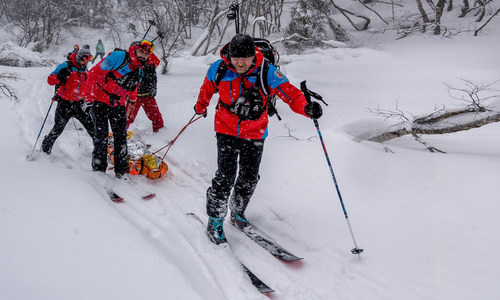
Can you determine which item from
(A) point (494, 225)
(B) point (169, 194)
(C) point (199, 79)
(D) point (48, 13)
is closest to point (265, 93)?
(B) point (169, 194)

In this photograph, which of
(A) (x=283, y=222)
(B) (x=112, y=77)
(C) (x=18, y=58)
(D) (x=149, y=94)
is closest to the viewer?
(A) (x=283, y=222)

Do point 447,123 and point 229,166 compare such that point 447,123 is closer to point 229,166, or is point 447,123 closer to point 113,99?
point 229,166

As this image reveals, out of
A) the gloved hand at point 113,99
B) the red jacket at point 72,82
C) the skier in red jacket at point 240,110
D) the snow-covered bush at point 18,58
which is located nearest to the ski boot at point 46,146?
the red jacket at point 72,82

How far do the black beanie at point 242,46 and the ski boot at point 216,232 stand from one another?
1.60 metres

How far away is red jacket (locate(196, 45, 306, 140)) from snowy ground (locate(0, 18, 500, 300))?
115 centimetres

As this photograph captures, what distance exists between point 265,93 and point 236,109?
30 centimetres

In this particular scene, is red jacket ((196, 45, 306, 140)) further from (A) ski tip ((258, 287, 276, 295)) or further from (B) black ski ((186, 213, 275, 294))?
(A) ski tip ((258, 287, 276, 295))

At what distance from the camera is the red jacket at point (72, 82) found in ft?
15.4

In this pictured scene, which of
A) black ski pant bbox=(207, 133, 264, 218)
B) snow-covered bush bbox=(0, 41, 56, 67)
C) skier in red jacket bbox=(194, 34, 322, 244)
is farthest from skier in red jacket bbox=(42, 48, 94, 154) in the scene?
snow-covered bush bbox=(0, 41, 56, 67)

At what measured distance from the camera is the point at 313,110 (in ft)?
8.96

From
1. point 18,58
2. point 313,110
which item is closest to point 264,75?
point 313,110

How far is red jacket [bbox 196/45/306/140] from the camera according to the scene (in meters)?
2.84

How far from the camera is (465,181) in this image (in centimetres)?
361

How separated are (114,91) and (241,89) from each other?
2062 millimetres
